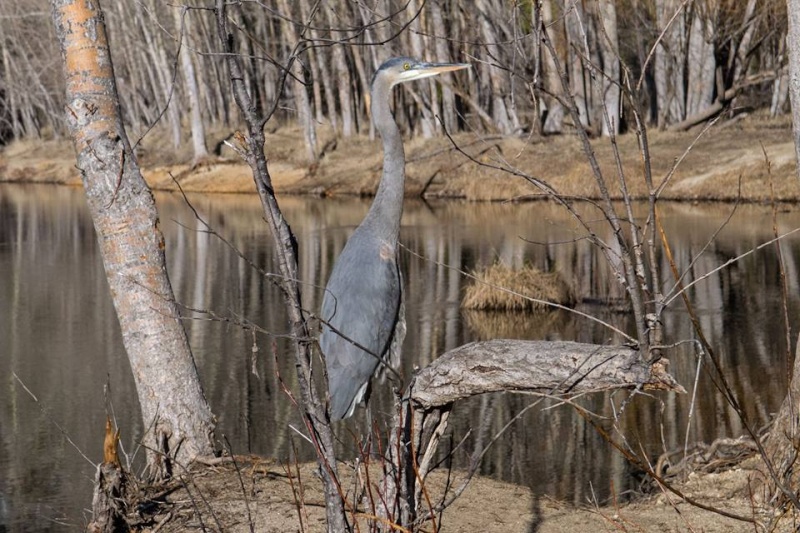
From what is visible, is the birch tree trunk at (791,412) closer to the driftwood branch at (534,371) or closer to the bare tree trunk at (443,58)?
the driftwood branch at (534,371)

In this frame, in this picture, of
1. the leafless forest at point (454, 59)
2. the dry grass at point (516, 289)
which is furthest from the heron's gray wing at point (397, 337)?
the leafless forest at point (454, 59)

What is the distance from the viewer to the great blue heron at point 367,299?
18.4 feet

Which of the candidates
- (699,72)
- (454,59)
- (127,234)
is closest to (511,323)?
(127,234)

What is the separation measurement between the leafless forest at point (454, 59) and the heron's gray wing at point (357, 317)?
1597cm

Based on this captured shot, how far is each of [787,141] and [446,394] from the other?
26120 millimetres

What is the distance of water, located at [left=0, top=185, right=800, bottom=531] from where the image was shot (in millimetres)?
7812

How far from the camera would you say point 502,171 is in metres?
24.5

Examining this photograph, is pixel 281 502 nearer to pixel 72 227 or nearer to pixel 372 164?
pixel 72 227

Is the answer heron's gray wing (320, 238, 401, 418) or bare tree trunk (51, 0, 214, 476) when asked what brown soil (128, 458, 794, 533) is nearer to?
bare tree trunk (51, 0, 214, 476)

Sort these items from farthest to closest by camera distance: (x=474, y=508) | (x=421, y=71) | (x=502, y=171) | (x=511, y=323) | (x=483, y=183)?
(x=483, y=183)
(x=502, y=171)
(x=511, y=323)
(x=421, y=71)
(x=474, y=508)

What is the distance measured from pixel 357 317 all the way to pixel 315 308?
27.7 ft

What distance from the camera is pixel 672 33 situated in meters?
32.7

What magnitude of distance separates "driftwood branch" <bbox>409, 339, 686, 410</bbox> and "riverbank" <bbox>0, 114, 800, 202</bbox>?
53.2ft

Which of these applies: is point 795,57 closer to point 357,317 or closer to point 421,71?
point 357,317
